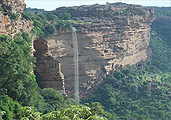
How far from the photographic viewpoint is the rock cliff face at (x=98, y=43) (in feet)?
154

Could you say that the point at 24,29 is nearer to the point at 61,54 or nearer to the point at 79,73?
the point at 61,54

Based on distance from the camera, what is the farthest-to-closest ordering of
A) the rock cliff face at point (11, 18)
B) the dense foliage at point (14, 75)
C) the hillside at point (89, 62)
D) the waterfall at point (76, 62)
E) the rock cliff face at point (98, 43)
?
the waterfall at point (76, 62)
the rock cliff face at point (98, 43)
the rock cliff face at point (11, 18)
the hillside at point (89, 62)
the dense foliage at point (14, 75)

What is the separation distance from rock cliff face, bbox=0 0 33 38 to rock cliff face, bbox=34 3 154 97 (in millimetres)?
10045

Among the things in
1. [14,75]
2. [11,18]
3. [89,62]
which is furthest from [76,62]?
[14,75]

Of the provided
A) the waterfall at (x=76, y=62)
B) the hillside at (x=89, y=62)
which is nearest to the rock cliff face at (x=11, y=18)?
the hillside at (x=89, y=62)

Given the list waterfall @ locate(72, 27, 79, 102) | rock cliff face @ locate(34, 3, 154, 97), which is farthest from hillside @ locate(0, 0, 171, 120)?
waterfall @ locate(72, 27, 79, 102)

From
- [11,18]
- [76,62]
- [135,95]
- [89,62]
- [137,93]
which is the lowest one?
[135,95]

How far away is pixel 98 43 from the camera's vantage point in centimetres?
4916

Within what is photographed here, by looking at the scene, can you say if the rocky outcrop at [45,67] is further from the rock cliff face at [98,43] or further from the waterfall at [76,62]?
the waterfall at [76,62]

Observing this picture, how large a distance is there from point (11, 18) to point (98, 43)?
18985mm

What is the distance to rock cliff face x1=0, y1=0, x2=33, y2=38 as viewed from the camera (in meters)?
29.5

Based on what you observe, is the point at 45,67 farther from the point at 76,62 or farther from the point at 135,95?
the point at 135,95

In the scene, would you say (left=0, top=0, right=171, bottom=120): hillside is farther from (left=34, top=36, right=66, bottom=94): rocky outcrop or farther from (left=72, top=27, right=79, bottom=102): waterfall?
(left=72, top=27, right=79, bottom=102): waterfall

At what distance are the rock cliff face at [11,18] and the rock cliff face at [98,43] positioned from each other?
1004 cm
